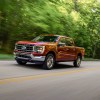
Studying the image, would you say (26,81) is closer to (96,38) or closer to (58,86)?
(58,86)

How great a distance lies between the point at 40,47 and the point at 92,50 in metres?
28.2

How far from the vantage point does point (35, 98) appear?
26.7ft

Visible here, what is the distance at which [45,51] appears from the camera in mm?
15469

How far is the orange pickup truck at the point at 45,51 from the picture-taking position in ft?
50.6

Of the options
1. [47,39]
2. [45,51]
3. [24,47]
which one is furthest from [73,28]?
[45,51]

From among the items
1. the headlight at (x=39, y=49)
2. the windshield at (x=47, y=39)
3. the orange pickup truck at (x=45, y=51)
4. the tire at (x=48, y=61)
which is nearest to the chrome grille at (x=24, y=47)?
the orange pickup truck at (x=45, y=51)

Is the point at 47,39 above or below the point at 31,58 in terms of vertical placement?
above

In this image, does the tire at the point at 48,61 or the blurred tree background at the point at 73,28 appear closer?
the tire at the point at 48,61

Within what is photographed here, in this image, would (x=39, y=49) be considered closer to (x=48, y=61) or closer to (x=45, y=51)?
(x=45, y=51)

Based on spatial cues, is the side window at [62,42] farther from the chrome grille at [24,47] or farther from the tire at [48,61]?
the chrome grille at [24,47]

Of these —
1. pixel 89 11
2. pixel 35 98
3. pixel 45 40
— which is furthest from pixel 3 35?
pixel 35 98

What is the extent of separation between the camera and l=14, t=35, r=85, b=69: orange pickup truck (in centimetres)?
1543

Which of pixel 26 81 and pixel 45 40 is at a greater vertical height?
pixel 45 40

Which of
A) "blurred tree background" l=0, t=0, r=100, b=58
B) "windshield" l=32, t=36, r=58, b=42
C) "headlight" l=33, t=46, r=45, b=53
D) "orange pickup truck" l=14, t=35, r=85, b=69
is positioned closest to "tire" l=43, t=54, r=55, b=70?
"orange pickup truck" l=14, t=35, r=85, b=69
